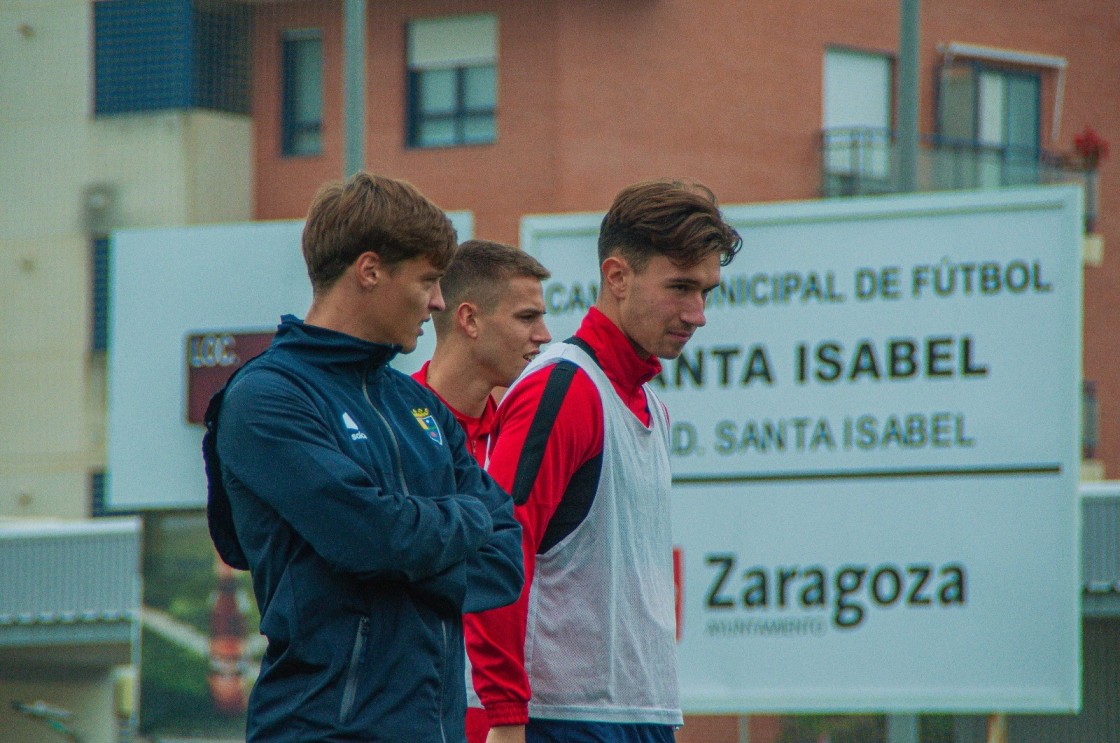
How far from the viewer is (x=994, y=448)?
928 centimetres

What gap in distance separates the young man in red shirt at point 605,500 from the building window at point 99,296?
2192 centimetres

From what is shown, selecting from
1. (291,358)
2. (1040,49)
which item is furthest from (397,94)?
(291,358)

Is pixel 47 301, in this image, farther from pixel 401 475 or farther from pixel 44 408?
pixel 401 475

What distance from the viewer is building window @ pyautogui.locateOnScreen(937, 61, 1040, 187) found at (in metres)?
25.4

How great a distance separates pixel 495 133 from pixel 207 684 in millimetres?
11471

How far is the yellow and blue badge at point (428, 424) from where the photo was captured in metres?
3.11

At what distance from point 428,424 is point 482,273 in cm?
192

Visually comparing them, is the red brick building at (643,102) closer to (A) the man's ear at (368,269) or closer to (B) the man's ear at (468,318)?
(B) the man's ear at (468,318)

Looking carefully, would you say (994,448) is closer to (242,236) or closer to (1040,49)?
(242,236)

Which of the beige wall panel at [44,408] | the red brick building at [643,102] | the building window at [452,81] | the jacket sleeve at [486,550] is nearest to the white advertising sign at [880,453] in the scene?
the jacket sleeve at [486,550]

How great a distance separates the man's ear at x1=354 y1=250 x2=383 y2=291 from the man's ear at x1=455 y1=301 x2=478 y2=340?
1814 mm

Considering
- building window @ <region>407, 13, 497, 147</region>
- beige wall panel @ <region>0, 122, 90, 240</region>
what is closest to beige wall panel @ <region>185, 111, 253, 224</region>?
beige wall panel @ <region>0, 122, 90, 240</region>

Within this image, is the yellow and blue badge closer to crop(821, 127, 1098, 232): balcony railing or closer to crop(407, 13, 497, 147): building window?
crop(407, 13, 497, 147): building window

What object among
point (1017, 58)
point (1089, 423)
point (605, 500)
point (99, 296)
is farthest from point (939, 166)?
point (605, 500)
